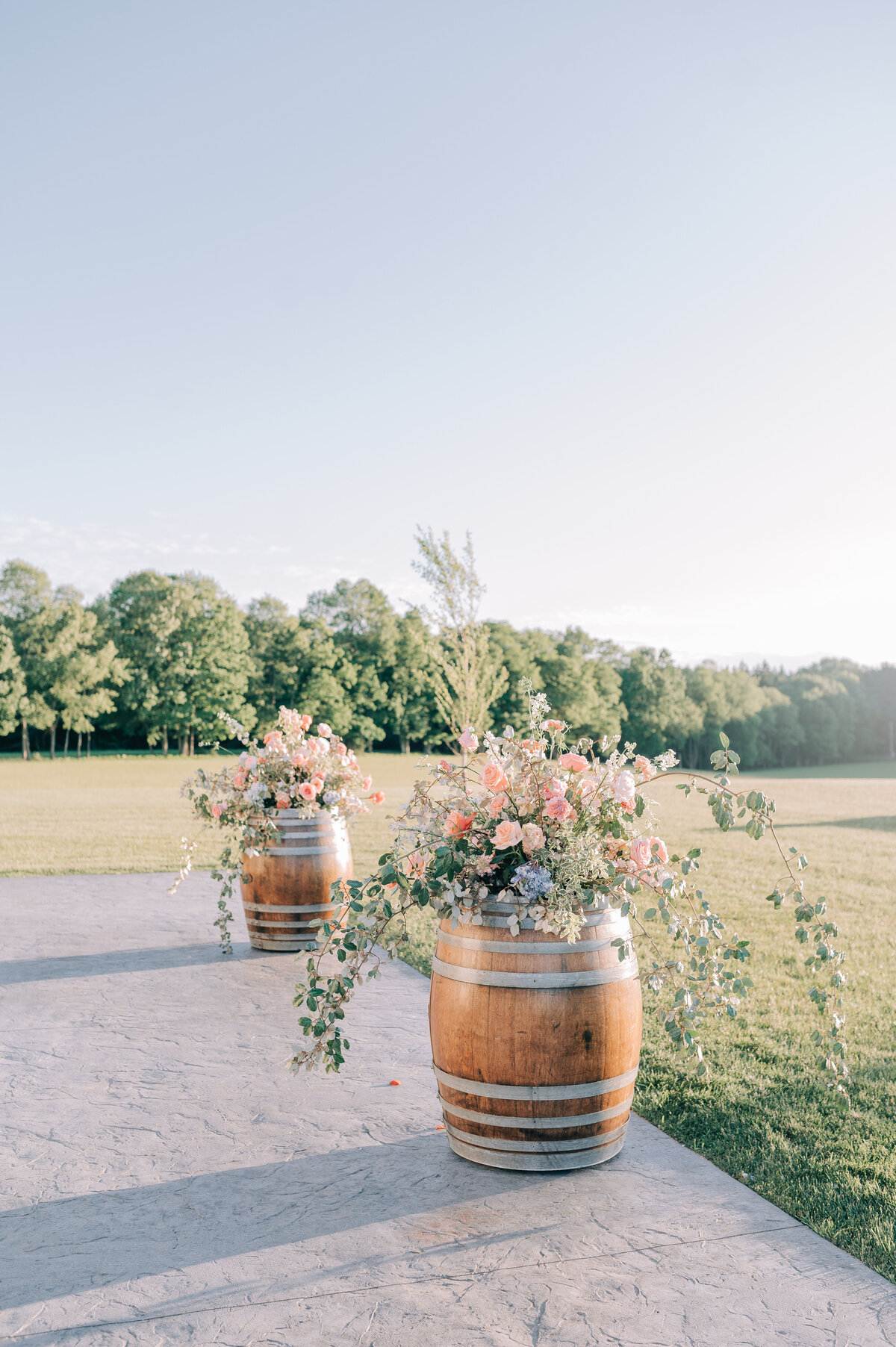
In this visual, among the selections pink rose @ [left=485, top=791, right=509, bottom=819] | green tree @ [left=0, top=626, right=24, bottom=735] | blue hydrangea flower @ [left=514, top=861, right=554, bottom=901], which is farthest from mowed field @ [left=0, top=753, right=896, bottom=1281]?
green tree @ [left=0, top=626, right=24, bottom=735]

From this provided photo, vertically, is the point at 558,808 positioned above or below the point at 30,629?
below

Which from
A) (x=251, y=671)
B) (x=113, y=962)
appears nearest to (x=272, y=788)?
(x=113, y=962)

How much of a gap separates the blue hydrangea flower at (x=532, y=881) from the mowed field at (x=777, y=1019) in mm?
1266

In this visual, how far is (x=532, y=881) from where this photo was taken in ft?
9.76

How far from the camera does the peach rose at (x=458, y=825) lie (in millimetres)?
3111

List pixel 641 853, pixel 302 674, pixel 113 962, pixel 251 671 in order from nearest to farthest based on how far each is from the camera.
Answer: pixel 641 853 → pixel 113 962 → pixel 251 671 → pixel 302 674

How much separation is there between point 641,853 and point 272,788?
12.5ft

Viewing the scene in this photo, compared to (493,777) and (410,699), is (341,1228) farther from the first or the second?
(410,699)

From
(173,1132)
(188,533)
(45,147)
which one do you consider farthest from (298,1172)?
(188,533)

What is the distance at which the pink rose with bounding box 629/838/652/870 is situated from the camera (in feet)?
10.0

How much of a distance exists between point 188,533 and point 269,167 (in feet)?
149

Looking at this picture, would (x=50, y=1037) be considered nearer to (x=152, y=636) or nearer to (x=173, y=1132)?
(x=173, y=1132)

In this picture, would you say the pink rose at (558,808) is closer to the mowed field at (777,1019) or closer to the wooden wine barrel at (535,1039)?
the wooden wine barrel at (535,1039)

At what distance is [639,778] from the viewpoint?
Answer: 338cm
